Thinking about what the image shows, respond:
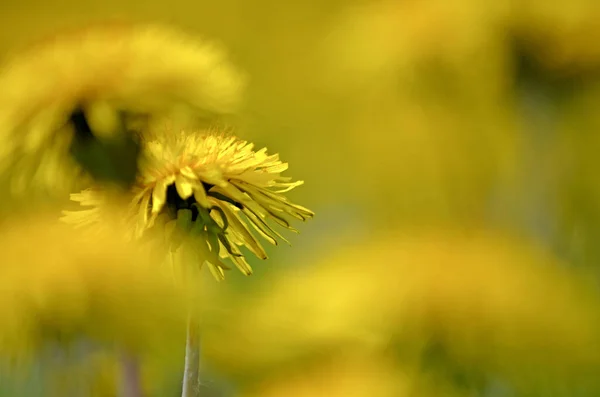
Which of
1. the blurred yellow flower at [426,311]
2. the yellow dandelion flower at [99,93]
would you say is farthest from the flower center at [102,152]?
the blurred yellow flower at [426,311]

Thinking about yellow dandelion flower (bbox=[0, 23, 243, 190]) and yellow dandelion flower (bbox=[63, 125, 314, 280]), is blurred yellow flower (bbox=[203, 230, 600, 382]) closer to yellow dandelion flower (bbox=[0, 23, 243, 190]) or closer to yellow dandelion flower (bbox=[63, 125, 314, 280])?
yellow dandelion flower (bbox=[63, 125, 314, 280])

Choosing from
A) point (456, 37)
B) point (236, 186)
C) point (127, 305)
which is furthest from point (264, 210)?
point (456, 37)

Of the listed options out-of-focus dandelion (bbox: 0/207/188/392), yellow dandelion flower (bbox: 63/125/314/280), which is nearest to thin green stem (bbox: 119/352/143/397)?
out-of-focus dandelion (bbox: 0/207/188/392)

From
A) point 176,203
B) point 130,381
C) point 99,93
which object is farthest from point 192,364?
point 99,93

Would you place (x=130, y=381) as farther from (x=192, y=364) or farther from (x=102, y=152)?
(x=102, y=152)

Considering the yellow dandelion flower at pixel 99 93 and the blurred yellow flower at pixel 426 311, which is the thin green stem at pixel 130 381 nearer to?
the blurred yellow flower at pixel 426 311

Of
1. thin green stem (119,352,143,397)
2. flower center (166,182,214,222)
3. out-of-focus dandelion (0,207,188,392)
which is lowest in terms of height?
thin green stem (119,352,143,397)

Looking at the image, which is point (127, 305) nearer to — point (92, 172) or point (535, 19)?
point (92, 172)
